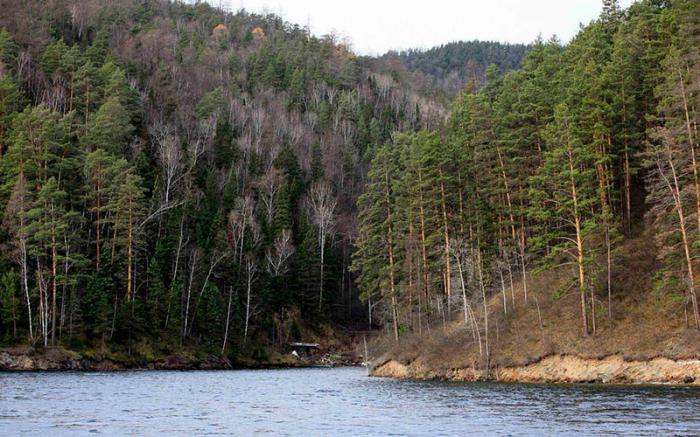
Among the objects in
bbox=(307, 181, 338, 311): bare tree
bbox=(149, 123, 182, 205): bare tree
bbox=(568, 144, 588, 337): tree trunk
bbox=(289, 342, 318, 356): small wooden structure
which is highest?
bbox=(149, 123, 182, 205): bare tree

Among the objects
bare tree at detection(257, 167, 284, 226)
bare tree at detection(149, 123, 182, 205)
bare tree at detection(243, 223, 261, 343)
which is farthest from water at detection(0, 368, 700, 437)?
bare tree at detection(257, 167, 284, 226)

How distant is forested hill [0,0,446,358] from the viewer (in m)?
74.4

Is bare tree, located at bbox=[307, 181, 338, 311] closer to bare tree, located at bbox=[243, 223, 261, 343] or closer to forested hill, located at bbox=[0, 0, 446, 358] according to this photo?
forested hill, located at bbox=[0, 0, 446, 358]

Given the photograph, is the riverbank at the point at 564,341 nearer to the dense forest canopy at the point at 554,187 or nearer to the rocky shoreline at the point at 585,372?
the rocky shoreline at the point at 585,372

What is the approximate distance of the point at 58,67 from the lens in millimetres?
104125

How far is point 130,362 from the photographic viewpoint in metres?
74.6

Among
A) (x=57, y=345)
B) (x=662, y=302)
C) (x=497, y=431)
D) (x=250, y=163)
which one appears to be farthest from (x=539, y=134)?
(x=250, y=163)

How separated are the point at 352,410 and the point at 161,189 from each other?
67.7m

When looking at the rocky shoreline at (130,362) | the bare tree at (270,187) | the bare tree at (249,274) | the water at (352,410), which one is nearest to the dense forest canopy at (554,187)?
the water at (352,410)

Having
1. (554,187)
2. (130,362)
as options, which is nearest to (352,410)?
(554,187)

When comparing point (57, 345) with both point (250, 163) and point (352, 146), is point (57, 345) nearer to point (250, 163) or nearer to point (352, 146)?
point (250, 163)

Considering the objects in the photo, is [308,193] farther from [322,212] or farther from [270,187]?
[322,212]

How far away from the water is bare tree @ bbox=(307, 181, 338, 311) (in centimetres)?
5841

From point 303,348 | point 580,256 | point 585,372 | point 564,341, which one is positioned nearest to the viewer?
point 585,372
